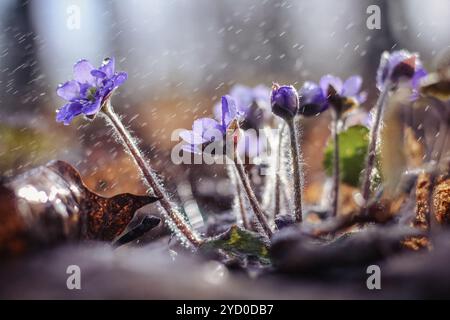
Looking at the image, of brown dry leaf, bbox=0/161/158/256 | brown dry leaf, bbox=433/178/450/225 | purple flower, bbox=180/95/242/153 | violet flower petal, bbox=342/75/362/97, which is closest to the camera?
brown dry leaf, bbox=0/161/158/256

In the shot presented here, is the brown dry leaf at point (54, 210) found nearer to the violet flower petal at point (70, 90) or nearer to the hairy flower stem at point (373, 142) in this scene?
the violet flower petal at point (70, 90)

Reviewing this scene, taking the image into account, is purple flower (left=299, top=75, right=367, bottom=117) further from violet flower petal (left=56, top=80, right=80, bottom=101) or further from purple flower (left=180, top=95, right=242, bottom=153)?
violet flower petal (left=56, top=80, right=80, bottom=101)

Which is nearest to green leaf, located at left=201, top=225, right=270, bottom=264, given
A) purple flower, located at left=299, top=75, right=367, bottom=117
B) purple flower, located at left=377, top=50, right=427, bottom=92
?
purple flower, located at left=299, top=75, right=367, bottom=117

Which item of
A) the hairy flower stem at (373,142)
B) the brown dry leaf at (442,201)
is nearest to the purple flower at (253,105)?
the hairy flower stem at (373,142)

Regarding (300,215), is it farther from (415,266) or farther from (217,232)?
(415,266)

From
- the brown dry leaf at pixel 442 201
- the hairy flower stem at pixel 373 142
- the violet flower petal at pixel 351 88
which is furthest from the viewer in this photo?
the violet flower petal at pixel 351 88

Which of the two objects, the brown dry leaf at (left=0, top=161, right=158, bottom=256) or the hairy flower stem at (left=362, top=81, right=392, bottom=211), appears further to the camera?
the hairy flower stem at (left=362, top=81, right=392, bottom=211)
